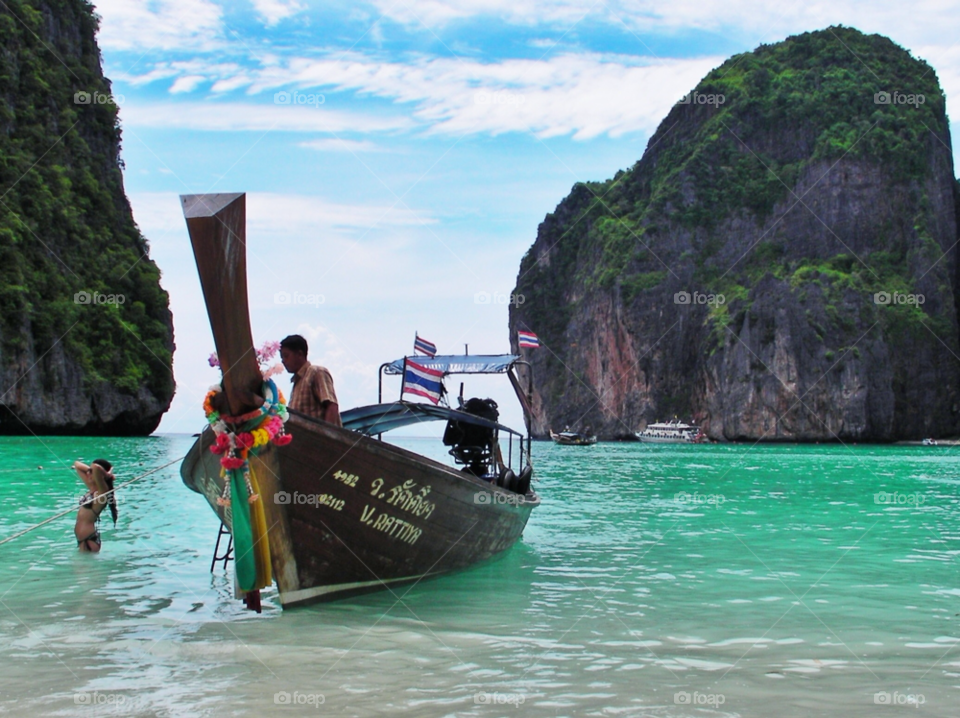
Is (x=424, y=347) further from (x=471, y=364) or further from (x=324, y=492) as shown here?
(x=324, y=492)

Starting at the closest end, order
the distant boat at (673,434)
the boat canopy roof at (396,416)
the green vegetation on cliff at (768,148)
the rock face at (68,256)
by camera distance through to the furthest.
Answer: the boat canopy roof at (396,416)
the rock face at (68,256)
the distant boat at (673,434)
the green vegetation on cliff at (768,148)

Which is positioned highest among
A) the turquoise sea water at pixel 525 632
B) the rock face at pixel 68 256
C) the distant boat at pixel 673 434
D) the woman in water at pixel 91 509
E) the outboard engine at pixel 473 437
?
the rock face at pixel 68 256

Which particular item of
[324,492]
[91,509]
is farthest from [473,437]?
[91,509]

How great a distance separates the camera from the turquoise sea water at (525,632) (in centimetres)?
507

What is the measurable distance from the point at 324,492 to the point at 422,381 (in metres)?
2.58

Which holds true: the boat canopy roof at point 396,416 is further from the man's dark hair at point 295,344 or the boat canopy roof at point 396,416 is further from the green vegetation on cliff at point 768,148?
the green vegetation on cliff at point 768,148

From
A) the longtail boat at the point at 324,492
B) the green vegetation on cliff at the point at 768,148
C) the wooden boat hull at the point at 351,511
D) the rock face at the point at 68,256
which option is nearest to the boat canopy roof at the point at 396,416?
the longtail boat at the point at 324,492

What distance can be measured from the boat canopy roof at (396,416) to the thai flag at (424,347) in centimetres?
81

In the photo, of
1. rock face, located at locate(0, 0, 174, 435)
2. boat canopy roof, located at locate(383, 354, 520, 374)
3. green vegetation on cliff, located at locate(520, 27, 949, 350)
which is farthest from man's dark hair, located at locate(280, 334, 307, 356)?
green vegetation on cliff, located at locate(520, 27, 949, 350)

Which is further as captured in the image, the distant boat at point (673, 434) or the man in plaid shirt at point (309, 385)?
the distant boat at point (673, 434)

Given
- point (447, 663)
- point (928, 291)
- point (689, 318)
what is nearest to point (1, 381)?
point (447, 663)

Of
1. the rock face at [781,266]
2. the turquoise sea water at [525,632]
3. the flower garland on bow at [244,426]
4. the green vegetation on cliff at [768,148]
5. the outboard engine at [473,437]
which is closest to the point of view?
the turquoise sea water at [525,632]

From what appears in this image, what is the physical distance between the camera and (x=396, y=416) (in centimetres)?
942

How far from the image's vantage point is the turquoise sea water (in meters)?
5.07
